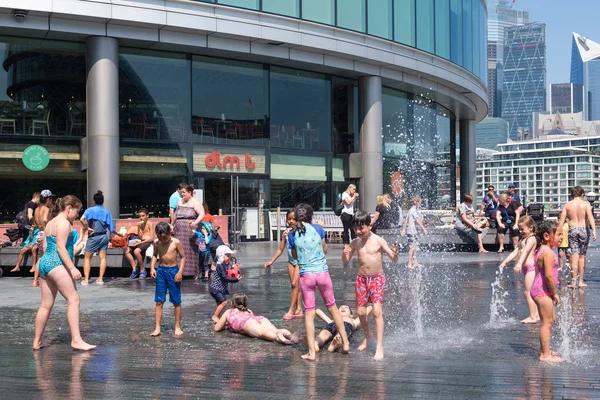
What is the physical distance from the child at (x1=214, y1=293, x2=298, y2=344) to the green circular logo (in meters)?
17.0

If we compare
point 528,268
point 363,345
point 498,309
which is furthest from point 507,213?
point 363,345

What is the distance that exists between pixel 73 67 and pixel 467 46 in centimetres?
2004

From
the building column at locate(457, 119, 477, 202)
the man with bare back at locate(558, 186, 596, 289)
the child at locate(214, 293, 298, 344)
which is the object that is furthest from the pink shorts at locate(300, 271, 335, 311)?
the building column at locate(457, 119, 477, 202)

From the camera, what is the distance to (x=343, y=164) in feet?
102

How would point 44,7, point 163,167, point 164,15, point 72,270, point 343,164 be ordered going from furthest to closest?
point 343,164 < point 163,167 < point 164,15 < point 44,7 < point 72,270

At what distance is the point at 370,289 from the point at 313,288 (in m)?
0.61

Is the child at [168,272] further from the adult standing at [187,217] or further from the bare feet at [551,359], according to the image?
the adult standing at [187,217]

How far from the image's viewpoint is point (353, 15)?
93.8 feet

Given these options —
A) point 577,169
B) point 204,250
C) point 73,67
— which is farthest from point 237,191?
point 577,169

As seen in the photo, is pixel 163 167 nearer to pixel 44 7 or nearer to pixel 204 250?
pixel 44 7

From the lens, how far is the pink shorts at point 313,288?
7.55 meters

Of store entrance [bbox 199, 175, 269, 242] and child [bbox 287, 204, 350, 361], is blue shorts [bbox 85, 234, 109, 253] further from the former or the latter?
store entrance [bbox 199, 175, 269, 242]

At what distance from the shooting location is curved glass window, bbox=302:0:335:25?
27.1 m

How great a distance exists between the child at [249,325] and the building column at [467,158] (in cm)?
3369
